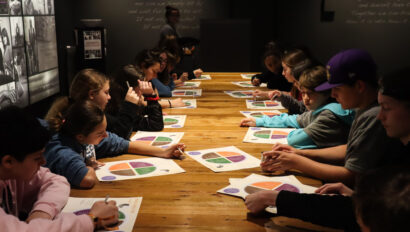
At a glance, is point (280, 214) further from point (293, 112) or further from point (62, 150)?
point (293, 112)

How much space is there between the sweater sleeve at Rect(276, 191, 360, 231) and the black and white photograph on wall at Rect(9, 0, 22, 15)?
4.12 meters

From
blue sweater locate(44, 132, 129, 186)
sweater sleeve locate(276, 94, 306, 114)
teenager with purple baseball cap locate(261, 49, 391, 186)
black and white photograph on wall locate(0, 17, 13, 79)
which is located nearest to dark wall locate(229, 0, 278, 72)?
black and white photograph on wall locate(0, 17, 13, 79)

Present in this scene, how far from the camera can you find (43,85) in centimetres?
551

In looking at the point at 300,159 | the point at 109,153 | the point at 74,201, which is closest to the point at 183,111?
the point at 109,153

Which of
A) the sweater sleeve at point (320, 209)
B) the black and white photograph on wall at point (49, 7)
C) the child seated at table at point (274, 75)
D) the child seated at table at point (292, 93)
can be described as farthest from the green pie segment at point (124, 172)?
the black and white photograph on wall at point (49, 7)

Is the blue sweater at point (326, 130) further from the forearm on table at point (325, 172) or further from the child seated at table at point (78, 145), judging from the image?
the child seated at table at point (78, 145)

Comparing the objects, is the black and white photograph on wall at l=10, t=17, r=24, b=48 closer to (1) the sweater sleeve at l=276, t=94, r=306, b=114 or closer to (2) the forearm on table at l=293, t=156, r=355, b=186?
(1) the sweater sleeve at l=276, t=94, r=306, b=114

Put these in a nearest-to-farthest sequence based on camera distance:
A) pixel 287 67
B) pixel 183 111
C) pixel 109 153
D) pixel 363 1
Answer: pixel 109 153
pixel 183 111
pixel 287 67
pixel 363 1

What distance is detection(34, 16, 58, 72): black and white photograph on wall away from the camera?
17.7 feet

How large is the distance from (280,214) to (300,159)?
476 millimetres

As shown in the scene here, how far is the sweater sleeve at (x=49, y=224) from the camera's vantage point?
1.14 metres

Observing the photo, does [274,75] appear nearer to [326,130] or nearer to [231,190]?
[326,130]

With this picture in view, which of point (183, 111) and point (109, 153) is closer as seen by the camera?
point (109, 153)

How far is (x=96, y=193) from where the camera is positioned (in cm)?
164
